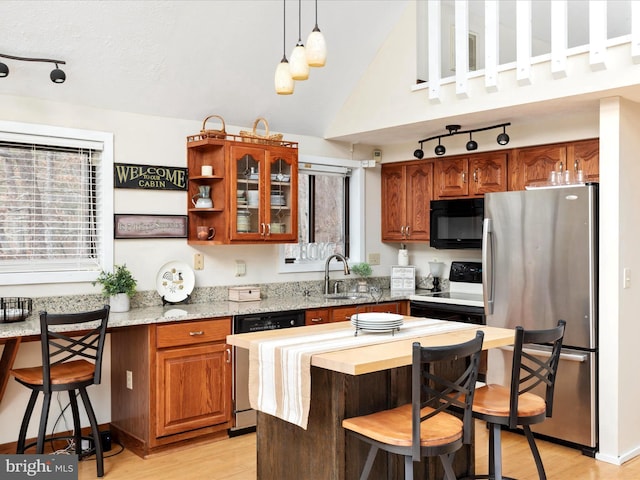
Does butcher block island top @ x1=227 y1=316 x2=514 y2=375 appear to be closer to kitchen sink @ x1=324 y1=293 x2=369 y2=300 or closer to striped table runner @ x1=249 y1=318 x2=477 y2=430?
striped table runner @ x1=249 y1=318 x2=477 y2=430

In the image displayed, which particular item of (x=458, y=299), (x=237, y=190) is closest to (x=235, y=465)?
(x=237, y=190)

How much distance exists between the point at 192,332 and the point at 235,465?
0.86m

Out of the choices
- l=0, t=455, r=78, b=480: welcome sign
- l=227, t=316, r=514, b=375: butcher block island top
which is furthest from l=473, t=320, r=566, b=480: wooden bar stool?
l=0, t=455, r=78, b=480: welcome sign

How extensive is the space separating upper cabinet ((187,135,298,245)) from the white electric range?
1.31m

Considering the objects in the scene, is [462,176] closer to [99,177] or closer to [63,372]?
[99,177]

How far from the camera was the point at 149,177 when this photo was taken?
14.4 ft

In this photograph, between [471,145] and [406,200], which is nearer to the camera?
[471,145]

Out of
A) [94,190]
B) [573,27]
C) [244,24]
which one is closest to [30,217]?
[94,190]

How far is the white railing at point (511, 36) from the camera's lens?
140 inches

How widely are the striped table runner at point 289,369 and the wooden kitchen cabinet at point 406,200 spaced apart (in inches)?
105

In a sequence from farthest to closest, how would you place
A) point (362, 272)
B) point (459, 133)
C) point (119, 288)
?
point (362, 272) → point (459, 133) → point (119, 288)

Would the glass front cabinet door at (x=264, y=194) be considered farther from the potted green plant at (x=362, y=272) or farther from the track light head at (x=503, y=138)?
the track light head at (x=503, y=138)

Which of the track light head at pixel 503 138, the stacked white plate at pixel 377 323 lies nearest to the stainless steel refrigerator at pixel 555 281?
the track light head at pixel 503 138

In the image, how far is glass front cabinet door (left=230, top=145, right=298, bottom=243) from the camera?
449cm
